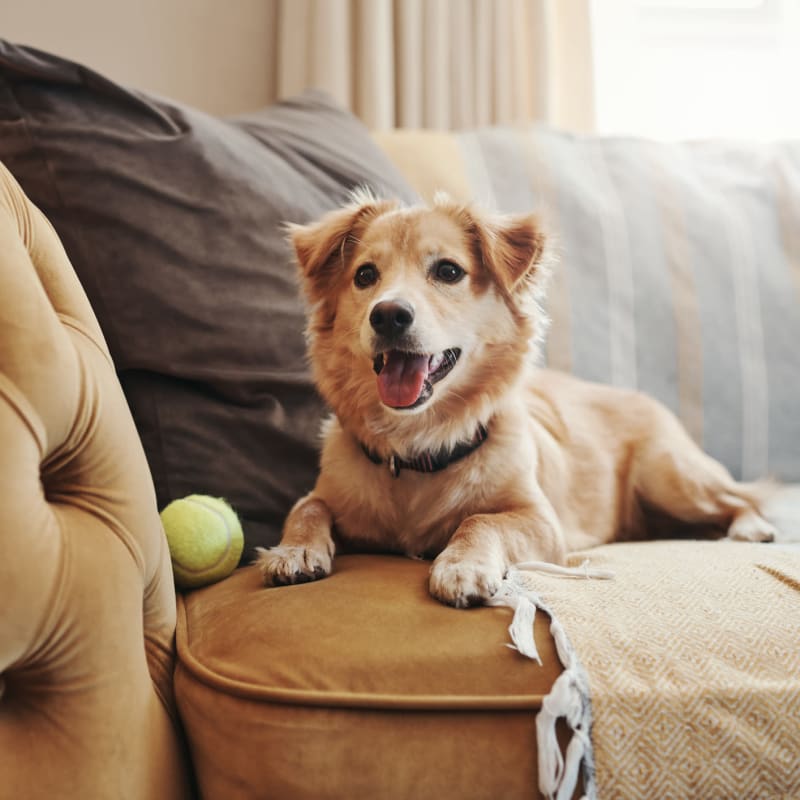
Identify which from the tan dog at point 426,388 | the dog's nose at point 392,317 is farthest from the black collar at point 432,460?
the dog's nose at point 392,317

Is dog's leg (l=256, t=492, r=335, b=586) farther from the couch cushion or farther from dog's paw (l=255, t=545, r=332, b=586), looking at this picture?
the couch cushion

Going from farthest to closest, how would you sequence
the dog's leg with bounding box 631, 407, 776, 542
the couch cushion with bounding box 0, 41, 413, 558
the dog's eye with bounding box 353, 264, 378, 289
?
the dog's leg with bounding box 631, 407, 776, 542, the dog's eye with bounding box 353, 264, 378, 289, the couch cushion with bounding box 0, 41, 413, 558

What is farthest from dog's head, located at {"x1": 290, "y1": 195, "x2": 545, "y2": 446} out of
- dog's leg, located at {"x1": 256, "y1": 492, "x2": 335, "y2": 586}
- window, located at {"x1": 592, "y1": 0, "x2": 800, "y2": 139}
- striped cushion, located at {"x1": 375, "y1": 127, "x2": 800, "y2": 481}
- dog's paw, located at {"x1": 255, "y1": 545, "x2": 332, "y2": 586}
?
window, located at {"x1": 592, "y1": 0, "x2": 800, "y2": 139}

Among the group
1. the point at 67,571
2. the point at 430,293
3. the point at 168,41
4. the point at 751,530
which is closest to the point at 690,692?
the point at 67,571

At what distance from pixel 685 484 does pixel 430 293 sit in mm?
833

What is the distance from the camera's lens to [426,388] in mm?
1362

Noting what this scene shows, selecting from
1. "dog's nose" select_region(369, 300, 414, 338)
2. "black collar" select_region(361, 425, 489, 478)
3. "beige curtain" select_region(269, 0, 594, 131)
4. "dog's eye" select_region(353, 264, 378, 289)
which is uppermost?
"beige curtain" select_region(269, 0, 594, 131)

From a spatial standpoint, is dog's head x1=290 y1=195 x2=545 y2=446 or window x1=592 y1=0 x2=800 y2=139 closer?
dog's head x1=290 y1=195 x2=545 y2=446

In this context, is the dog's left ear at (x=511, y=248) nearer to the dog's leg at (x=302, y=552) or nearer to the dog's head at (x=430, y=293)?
the dog's head at (x=430, y=293)

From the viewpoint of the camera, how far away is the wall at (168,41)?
2451mm

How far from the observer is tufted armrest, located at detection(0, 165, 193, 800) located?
2.60 ft

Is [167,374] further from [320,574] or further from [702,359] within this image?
[702,359]

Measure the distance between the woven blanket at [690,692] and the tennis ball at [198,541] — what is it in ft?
1.72

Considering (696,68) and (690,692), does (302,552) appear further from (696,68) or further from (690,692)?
(696,68)
